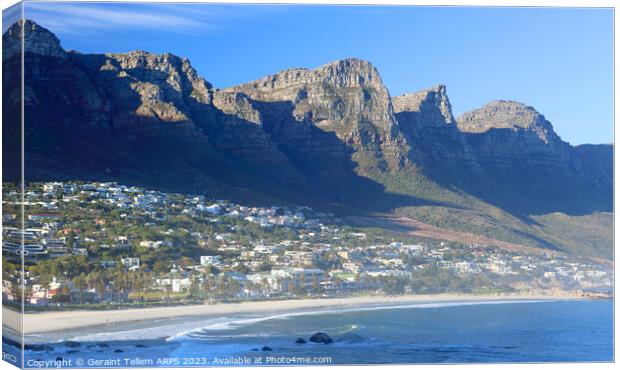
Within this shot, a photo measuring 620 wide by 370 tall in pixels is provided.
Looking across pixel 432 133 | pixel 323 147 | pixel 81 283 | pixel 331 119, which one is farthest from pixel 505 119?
pixel 81 283

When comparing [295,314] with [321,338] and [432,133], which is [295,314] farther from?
[432,133]

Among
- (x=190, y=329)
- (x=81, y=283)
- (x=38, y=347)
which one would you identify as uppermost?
(x=81, y=283)

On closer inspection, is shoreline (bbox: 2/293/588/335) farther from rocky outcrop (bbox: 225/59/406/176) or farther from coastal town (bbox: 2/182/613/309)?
rocky outcrop (bbox: 225/59/406/176)

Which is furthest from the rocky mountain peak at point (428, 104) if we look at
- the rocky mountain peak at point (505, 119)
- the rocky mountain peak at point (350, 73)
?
the rocky mountain peak at point (350, 73)

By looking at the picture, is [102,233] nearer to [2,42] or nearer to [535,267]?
[2,42]

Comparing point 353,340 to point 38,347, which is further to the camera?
point 353,340

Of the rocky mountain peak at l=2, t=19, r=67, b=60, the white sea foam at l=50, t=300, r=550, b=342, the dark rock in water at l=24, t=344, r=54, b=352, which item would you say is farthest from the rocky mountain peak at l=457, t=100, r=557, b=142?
the dark rock in water at l=24, t=344, r=54, b=352
